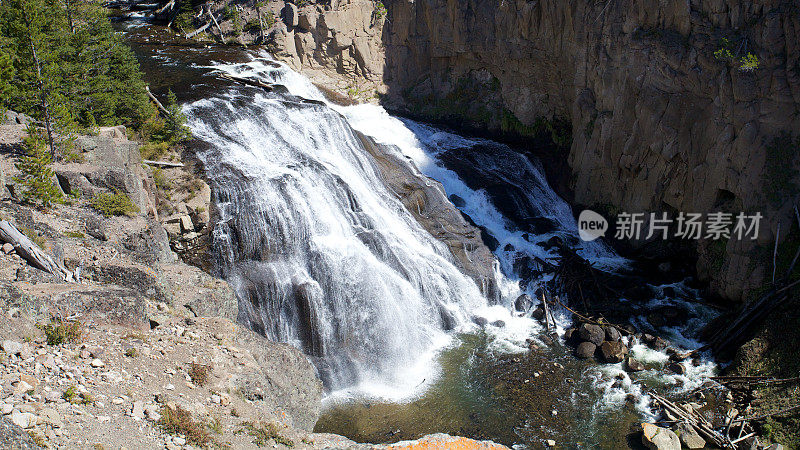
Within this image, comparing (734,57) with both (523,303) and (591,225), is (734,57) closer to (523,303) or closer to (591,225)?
(591,225)

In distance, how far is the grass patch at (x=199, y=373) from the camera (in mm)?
10242

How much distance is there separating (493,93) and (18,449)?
25787 millimetres

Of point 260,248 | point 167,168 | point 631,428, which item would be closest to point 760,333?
point 631,428

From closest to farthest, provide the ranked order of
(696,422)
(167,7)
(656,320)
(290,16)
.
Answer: (696,422), (656,320), (290,16), (167,7)

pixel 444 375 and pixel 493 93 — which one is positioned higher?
pixel 493 93

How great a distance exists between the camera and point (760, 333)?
1634 cm

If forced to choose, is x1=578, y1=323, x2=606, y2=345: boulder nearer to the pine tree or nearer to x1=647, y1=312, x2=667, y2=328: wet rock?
x1=647, y1=312, x2=667, y2=328: wet rock

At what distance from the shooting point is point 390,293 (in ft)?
59.8

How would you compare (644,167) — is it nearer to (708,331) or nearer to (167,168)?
(708,331)

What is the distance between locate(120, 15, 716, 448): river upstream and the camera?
50.3ft

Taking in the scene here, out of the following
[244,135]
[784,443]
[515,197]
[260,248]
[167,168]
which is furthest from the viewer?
[515,197]

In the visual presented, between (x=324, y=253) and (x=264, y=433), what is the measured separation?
8.60 meters

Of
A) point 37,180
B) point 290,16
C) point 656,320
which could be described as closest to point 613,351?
point 656,320

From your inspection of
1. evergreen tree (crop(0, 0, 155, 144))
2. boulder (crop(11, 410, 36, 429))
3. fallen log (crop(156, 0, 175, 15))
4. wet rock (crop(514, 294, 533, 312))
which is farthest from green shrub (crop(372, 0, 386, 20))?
boulder (crop(11, 410, 36, 429))
